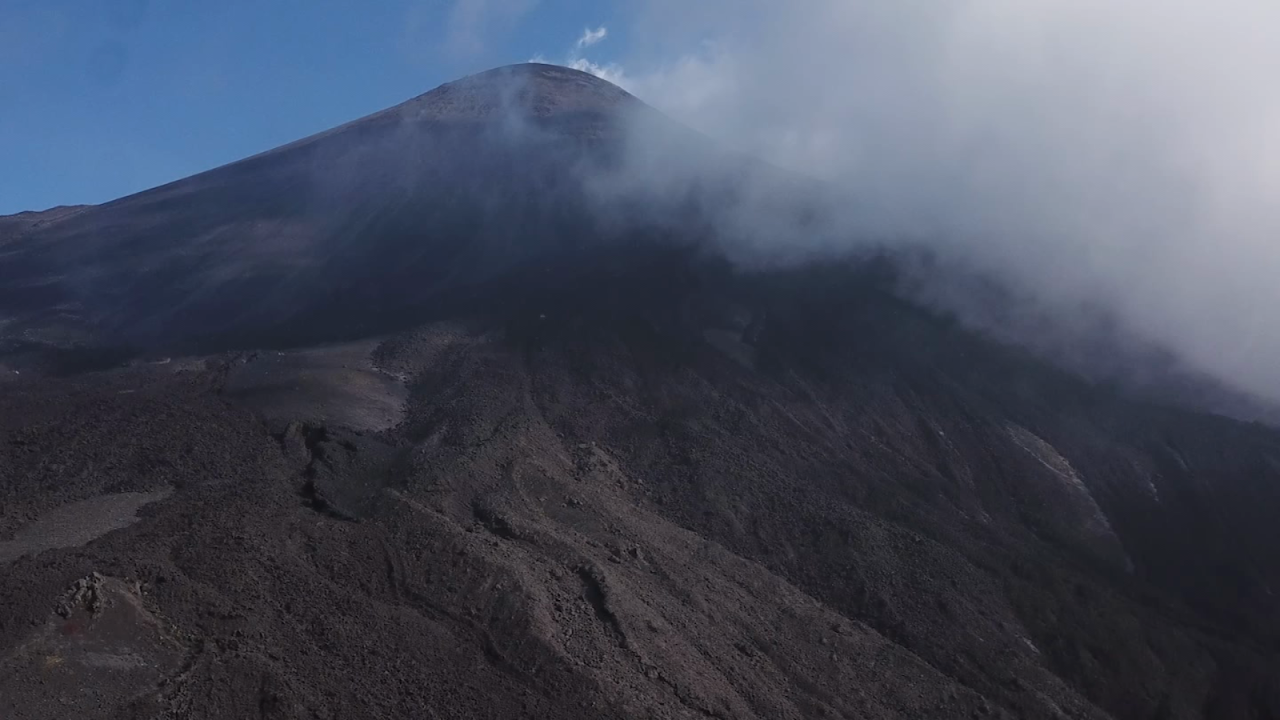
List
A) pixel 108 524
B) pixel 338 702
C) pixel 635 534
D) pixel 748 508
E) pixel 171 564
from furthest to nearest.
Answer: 1. pixel 748 508
2. pixel 635 534
3. pixel 108 524
4. pixel 171 564
5. pixel 338 702

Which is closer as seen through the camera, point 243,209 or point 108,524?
point 108,524

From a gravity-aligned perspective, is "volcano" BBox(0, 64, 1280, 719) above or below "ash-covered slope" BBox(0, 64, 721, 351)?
below

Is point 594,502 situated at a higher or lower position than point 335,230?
lower

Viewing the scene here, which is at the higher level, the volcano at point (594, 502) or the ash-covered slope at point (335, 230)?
the ash-covered slope at point (335, 230)

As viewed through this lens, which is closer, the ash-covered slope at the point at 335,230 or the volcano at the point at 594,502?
the volcano at the point at 594,502

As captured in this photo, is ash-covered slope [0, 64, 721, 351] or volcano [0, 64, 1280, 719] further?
Result: ash-covered slope [0, 64, 721, 351]

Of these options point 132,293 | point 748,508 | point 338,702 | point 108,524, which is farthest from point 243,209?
point 338,702

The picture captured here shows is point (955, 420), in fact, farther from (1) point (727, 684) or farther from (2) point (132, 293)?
(2) point (132, 293)

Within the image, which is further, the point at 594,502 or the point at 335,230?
the point at 335,230
